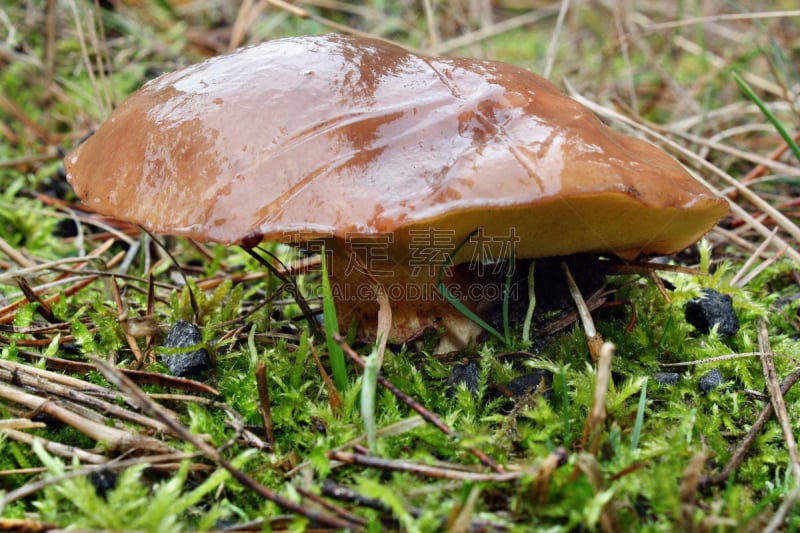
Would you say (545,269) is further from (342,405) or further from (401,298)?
(342,405)

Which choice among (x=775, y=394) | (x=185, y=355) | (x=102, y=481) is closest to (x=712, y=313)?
(x=775, y=394)

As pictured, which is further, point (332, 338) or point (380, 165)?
point (332, 338)

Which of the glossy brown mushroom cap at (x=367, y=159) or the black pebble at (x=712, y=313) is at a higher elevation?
the glossy brown mushroom cap at (x=367, y=159)

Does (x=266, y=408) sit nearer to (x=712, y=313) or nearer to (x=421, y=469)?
(x=421, y=469)

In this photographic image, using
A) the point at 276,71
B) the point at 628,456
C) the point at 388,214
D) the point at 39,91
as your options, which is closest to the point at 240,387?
the point at 388,214

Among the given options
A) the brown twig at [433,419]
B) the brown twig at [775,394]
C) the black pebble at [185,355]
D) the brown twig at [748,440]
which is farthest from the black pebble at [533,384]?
the black pebble at [185,355]

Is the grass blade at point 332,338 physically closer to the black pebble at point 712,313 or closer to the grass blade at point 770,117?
the black pebble at point 712,313

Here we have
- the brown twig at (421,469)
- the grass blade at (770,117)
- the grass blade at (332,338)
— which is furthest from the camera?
the grass blade at (770,117)
